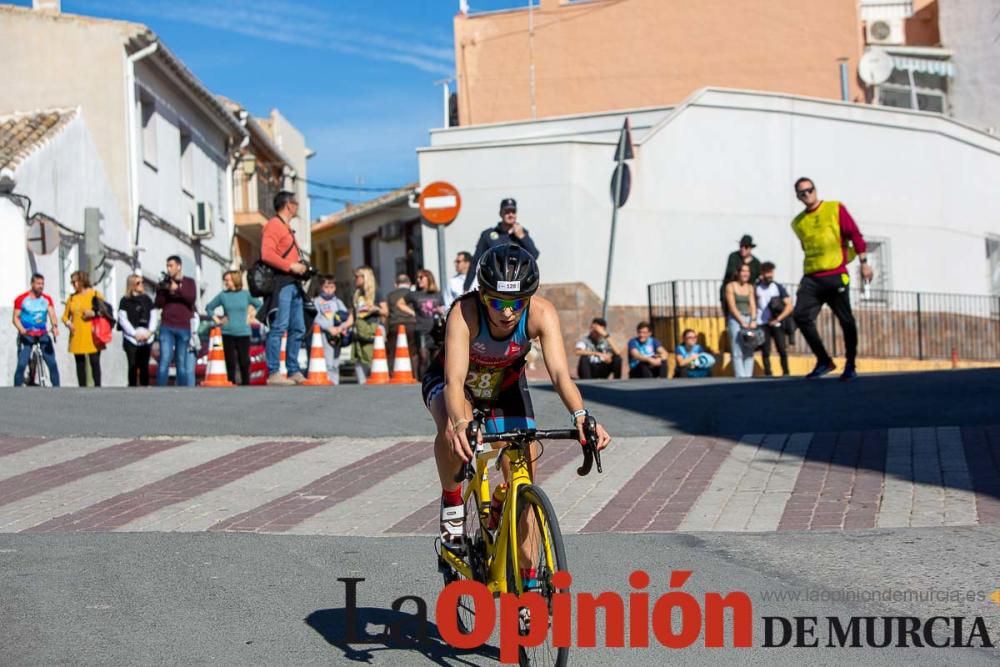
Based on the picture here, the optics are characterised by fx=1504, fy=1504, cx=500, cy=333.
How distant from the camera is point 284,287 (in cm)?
1573

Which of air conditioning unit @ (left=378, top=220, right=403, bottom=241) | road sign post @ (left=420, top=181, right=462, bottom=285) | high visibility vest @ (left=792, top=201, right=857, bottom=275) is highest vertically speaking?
air conditioning unit @ (left=378, top=220, right=403, bottom=241)

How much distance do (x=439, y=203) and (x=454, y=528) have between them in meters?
17.0

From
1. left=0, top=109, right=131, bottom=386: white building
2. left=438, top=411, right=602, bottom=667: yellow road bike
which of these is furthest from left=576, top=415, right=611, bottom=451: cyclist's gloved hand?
left=0, top=109, right=131, bottom=386: white building

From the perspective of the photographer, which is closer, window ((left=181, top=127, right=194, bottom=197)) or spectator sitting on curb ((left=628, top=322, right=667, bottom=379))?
spectator sitting on curb ((left=628, top=322, right=667, bottom=379))

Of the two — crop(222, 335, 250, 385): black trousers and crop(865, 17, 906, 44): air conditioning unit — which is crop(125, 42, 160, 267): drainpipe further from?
crop(865, 17, 906, 44): air conditioning unit

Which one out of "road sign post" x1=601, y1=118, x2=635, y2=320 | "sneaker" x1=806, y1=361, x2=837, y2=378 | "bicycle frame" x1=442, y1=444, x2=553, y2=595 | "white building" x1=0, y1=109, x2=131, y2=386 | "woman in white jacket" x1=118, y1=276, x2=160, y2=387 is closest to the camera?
"bicycle frame" x1=442, y1=444, x2=553, y2=595

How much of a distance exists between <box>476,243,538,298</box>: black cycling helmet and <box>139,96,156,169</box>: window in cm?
2626

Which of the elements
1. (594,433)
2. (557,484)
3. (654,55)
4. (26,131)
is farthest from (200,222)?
(594,433)

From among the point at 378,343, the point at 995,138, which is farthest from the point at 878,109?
the point at 378,343

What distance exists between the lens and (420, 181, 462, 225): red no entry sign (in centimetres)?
2289

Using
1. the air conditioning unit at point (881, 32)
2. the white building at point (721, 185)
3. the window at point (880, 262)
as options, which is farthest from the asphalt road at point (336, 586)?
the air conditioning unit at point (881, 32)

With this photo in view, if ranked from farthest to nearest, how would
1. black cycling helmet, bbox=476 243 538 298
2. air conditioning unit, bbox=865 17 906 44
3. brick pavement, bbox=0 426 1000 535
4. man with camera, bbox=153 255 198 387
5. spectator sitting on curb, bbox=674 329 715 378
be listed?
air conditioning unit, bbox=865 17 906 44 < spectator sitting on curb, bbox=674 329 715 378 < man with camera, bbox=153 255 198 387 < brick pavement, bbox=0 426 1000 535 < black cycling helmet, bbox=476 243 538 298

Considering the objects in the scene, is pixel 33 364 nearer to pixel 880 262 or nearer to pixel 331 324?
pixel 331 324

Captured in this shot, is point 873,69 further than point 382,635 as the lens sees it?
Yes
